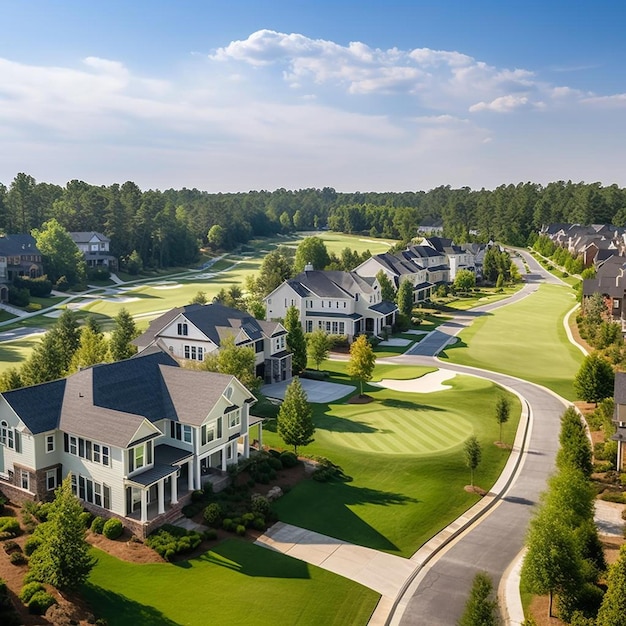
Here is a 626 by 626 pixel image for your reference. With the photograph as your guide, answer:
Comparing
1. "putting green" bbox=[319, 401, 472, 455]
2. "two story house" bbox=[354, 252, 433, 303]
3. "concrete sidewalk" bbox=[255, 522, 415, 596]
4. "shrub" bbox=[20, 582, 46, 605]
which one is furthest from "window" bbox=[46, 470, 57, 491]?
"two story house" bbox=[354, 252, 433, 303]

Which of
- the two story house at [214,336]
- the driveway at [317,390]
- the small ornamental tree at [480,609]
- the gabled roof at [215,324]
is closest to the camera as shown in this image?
the small ornamental tree at [480,609]

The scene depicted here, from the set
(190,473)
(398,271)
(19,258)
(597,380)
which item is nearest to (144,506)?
(190,473)

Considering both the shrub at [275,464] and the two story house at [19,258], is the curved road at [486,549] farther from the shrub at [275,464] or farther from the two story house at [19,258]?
the two story house at [19,258]

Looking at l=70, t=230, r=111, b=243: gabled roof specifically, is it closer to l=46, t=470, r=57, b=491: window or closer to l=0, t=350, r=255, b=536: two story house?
l=0, t=350, r=255, b=536: two story house

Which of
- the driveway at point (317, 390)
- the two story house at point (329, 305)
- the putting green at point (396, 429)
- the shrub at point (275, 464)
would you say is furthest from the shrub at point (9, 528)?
the two story house at point (329, 305)

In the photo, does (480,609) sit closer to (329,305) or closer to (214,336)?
(214,336)

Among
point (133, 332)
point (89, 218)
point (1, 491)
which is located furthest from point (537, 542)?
point (89, 218)

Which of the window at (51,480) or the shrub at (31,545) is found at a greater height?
the window at (51,480)
